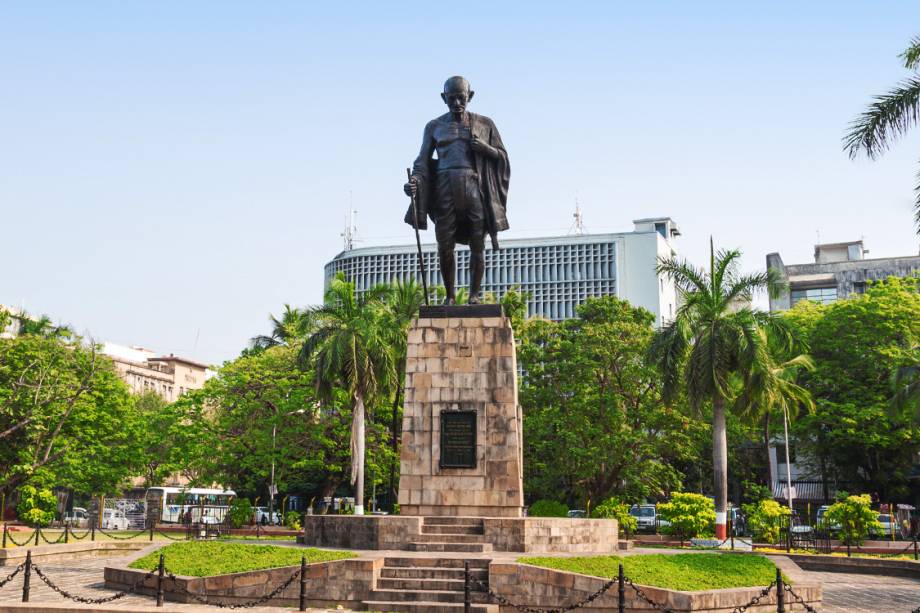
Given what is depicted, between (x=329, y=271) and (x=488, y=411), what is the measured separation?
7477 centimetres

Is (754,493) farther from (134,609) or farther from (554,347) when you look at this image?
(134,609)

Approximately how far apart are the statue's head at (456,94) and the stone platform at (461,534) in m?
7.93

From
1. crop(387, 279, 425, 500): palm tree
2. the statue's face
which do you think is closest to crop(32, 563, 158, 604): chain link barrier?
the statue's face

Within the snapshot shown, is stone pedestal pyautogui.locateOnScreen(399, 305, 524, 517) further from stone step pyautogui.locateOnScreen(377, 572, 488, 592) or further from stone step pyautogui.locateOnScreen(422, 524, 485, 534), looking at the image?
stone step pyautogui.locateOnScreen(377, 572, 488, 592)

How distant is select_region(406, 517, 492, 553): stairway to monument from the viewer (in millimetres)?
14922

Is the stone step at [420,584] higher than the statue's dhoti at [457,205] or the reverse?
the reverse

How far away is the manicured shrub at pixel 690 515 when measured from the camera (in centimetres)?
2622

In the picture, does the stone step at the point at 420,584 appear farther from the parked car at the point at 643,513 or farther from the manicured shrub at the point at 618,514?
the parked car at the point at 643,513

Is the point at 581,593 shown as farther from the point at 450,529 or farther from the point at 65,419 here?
the point at 65,419

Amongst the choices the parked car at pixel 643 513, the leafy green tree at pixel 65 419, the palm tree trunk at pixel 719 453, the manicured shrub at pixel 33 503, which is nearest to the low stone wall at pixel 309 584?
the palm tree trunk at pixel 719 453

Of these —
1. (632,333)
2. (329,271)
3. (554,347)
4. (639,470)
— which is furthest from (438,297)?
(329,271)

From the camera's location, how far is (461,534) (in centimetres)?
1566

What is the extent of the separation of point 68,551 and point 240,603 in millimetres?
11907

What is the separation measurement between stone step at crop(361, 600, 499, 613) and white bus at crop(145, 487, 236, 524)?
3510 cm
